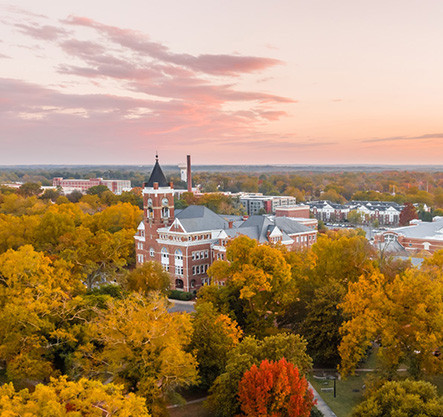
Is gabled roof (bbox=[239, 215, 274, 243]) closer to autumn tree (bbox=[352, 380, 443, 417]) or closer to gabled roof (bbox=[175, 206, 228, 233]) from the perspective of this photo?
gabled roof (bbox=[175, 206, 228, 233])

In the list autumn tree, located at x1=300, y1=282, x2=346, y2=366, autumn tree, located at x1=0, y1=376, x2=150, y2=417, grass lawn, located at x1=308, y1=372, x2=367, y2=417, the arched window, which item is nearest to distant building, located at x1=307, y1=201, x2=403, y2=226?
the arched window

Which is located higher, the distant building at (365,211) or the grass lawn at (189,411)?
the distant building at (365,211)

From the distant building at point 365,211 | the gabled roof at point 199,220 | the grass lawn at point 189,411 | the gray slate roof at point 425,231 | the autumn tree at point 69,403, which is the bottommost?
the grass lawn at point 189,411

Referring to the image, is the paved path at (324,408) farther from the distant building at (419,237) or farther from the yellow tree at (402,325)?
the distant building at (419,237)

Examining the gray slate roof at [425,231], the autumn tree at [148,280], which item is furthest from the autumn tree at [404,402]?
the gray slate roof at [425,231]

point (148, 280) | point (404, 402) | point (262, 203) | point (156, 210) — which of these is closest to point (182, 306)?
point (148, 280)

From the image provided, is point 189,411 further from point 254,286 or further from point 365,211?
point 365,211
